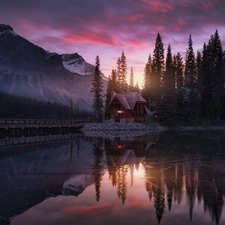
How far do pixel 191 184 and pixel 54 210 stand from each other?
651cm

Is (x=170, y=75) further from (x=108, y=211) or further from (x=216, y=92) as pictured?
(x=108, y=211)

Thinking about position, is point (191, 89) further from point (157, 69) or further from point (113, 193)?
point (113, 193)

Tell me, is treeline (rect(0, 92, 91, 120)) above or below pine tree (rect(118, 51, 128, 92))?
below

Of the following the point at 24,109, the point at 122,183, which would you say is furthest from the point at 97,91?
the point at 122,183

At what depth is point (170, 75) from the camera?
74.2 metres

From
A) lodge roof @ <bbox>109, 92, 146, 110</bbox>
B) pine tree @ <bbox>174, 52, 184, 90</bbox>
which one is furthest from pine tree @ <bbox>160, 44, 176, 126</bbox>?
pine tree @ <bbox>174, 52, 184, 90</bbox>

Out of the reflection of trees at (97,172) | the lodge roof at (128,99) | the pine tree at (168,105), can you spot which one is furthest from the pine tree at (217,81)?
the reflection of trees at (97,172)

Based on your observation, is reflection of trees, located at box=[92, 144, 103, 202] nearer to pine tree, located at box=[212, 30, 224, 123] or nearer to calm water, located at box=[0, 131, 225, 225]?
calm water, located at box=[0, 131, 225, 225]

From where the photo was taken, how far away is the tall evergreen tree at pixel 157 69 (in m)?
77.4

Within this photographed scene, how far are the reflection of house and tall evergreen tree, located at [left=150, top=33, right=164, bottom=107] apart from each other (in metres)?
6.35

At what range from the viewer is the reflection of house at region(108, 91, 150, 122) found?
70.4 m

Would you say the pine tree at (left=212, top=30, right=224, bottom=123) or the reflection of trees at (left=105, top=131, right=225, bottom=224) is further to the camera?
the pine tree at (left=212, top=30, right=224, bottom=123)

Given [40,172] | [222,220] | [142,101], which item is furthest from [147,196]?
[142,101]

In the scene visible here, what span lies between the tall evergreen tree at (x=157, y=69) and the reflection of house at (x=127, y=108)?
20.8ft
